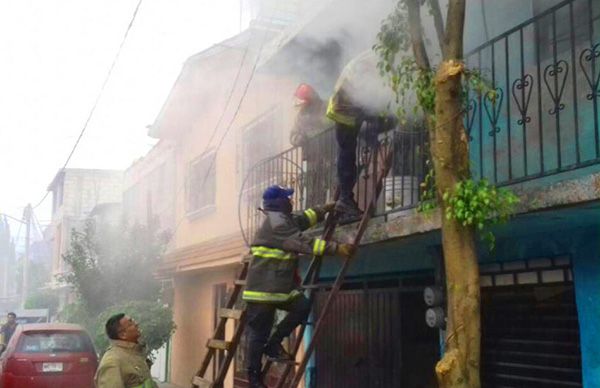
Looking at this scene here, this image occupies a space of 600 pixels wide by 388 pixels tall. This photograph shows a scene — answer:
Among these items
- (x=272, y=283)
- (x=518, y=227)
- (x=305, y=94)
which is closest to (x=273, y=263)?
(x=272, y=283)

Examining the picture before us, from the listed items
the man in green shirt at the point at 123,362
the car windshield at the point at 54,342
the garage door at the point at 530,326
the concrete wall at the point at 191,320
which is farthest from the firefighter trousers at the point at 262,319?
the concrete wall at the point at 191,320

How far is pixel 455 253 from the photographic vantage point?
11.0 ft

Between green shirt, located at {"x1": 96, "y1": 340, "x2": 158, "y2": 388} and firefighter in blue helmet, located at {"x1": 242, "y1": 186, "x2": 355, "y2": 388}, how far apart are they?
104 cm

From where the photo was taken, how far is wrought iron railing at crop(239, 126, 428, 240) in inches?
236

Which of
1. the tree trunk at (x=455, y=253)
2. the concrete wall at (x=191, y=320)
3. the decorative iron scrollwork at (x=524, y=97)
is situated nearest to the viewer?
the tree trunk at (x=455, y=253)

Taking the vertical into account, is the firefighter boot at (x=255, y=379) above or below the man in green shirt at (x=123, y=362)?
below

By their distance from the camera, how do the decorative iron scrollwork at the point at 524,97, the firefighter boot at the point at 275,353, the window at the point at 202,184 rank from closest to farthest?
the decorative iron scrollwork at the point at 524,97, the firefighter boot at the point at 275,353, the window at the point at 202,184

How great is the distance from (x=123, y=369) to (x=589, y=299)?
3.24 metres

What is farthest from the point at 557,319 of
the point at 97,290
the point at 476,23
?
the point at 97,290

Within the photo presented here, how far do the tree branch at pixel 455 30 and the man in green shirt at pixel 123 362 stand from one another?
2918 mm

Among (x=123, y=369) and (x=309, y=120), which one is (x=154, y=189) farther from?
(x=123, y=369)

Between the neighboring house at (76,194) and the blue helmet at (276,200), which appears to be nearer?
the blue helmet at (276,200)

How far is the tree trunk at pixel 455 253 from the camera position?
321cm

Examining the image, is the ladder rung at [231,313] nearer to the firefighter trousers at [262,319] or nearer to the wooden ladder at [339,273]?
the firefighter trousers at [262,319]
